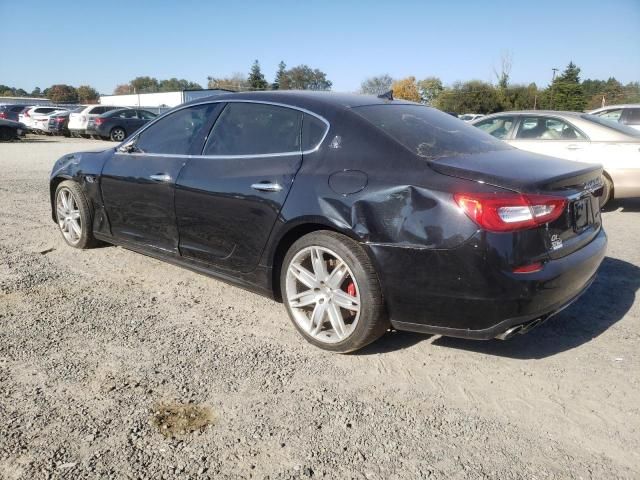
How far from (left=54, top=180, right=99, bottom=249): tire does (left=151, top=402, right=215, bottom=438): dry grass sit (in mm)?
2960

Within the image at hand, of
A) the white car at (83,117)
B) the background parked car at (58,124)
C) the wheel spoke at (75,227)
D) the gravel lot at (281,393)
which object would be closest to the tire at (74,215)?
the wheel spoke at (75,227)

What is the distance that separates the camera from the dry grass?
2.50 meters

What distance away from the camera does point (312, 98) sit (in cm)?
365

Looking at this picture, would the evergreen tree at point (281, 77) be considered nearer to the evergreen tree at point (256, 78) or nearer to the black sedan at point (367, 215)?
the evergreen tree at point (256, 78)

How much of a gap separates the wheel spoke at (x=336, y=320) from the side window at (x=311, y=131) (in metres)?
1.01

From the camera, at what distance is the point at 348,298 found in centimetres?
315

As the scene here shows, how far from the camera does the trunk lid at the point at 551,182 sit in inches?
110

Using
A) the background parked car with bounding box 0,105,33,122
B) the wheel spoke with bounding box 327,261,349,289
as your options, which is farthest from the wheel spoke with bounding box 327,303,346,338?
the background parked car with bounding box 0,105,33,122

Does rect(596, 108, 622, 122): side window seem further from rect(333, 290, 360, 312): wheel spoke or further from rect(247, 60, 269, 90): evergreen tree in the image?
rect(247, 60, 269, 90): evergreen tree

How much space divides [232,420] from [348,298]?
97 centimetres

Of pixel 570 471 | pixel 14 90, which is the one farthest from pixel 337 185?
pixel 14 90

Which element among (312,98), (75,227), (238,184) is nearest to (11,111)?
(75,227)

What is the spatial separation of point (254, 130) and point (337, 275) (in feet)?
4.20

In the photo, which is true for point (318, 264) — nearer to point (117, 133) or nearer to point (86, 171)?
point (86, 171)
